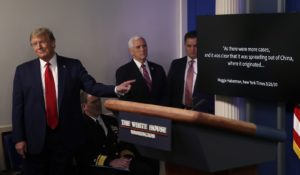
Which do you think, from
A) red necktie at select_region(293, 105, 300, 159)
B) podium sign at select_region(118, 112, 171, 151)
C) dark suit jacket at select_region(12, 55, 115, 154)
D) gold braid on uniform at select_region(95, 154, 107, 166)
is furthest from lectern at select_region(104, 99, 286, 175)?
gold braid on uniform at select_region(95, 154, 107, 166)

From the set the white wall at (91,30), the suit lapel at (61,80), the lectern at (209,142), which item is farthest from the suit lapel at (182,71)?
the lectern at (209,142)

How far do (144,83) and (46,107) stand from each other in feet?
3.58

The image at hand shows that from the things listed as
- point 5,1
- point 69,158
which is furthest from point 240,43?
point 5,1

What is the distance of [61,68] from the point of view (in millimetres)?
2865

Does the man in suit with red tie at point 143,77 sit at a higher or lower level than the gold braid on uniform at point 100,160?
higher

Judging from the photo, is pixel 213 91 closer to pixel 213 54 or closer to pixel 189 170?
pixel 213 54

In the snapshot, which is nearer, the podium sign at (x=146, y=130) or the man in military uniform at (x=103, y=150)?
the podium sign at (x=146, y=130)

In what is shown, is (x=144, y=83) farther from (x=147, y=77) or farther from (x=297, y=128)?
(x=297, y=128)

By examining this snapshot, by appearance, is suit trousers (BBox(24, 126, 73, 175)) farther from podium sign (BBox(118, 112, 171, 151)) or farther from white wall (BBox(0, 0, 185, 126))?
podium sign (BBox(118, 112, 171, 151))

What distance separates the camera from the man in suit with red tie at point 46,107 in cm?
282

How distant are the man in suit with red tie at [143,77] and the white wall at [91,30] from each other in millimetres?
315

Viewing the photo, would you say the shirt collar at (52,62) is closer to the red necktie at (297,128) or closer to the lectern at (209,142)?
the red necktie at (297,128)

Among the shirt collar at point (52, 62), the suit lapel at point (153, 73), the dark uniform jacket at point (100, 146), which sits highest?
the shirt collar at point (52, 62)

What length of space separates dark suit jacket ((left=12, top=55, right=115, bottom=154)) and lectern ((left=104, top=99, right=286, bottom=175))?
5.23ft
